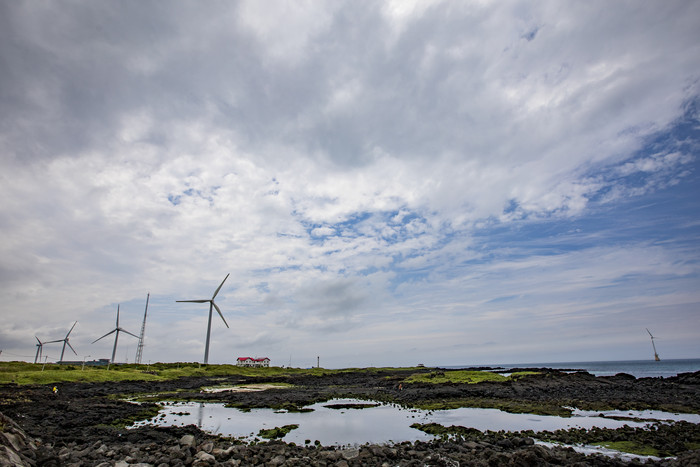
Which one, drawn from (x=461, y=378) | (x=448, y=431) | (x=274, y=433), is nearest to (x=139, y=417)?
(x=274, y=433)

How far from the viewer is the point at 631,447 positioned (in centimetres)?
1947

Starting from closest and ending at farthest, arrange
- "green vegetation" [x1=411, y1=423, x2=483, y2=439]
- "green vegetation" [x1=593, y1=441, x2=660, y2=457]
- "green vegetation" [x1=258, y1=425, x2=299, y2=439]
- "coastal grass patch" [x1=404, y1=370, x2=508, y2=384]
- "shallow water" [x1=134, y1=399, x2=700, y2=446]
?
"green vegetation" [x1=593, y1=441, x2=660, y2=457], "green vegetation" [x1=411, y1=423, x2=483, y2=439], "green vegetation" [x1=258, y1=425, x2=299, y2=439], "shallow water" [x1=134, y1=399, x2=700, y2=446], "coastal grass patch" [x1=404, y1=370, x2=508, y2=384]

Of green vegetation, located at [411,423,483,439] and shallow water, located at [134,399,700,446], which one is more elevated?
green vegetation, located at [411,423,483,439]

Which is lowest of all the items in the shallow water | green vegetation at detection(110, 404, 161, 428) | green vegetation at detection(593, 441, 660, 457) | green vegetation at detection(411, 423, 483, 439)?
the shallow water

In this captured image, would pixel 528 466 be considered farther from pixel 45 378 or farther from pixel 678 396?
pixel 45 378

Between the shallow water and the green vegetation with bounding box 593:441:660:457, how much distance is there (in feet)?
18.6

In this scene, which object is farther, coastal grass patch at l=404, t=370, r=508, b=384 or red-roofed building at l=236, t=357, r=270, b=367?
red-roofed building at l=236, t=357, r=270, b=367

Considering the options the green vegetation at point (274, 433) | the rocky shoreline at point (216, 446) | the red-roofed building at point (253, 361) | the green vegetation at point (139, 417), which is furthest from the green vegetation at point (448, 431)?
the red-roofed building at point (253, 361)

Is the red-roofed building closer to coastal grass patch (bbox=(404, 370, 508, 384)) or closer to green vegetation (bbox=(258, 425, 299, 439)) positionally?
coastal grass patch (bbox=(404, 370, 508, 384))

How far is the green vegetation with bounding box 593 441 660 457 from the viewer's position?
60.8 feet

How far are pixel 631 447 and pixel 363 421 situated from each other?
64.5 ft

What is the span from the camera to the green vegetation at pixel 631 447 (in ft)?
60.8

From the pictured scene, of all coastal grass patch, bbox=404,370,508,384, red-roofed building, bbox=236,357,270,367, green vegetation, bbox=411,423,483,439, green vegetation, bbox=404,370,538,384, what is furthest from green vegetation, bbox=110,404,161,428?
red-roofed building, bbox=236,357,270,367

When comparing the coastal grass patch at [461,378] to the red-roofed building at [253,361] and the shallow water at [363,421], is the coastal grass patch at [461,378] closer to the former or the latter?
the shallow water at [363,421]
